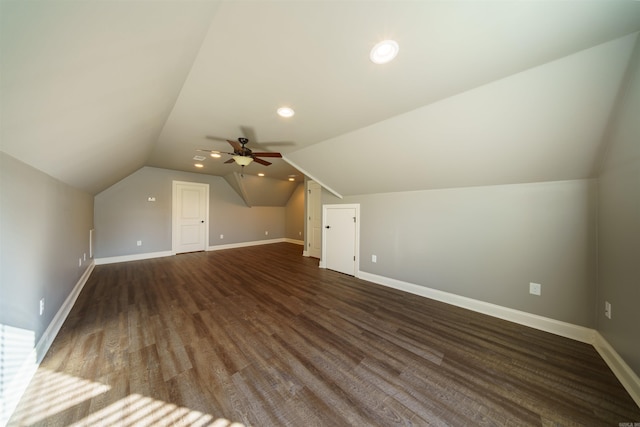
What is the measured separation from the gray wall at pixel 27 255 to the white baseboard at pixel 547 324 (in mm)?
Result: 3858

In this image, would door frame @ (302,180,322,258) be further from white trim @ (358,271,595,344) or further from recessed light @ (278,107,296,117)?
recessed light @ (278,107,296,117)

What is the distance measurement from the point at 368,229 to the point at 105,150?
391cm

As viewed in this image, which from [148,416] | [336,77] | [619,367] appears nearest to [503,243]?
[619,367]

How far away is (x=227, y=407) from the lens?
1288 mm

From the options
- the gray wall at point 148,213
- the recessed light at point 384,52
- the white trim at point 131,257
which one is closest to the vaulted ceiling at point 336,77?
the recessed light at point 384,52

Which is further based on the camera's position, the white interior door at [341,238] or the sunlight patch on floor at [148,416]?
the white interior door at [341,238]

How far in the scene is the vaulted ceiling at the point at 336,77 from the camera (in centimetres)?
104

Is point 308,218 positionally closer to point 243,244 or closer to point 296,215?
point 296,215

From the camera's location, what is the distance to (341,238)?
4.17m

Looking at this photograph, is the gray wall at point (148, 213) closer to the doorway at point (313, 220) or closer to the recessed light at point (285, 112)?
the doorway at point (313, 220)

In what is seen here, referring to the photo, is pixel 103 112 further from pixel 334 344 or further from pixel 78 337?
pixel 334 344

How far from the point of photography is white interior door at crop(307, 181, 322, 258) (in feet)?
18.6

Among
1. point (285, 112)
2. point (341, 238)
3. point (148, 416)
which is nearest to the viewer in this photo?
point (148, 416)

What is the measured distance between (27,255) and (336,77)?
2851mm
